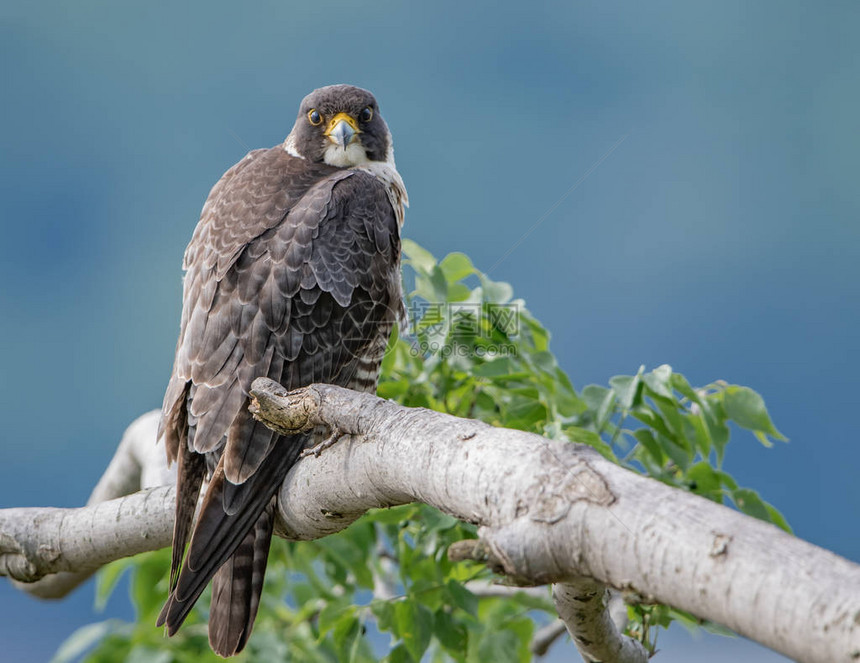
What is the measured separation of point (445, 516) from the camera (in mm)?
2584

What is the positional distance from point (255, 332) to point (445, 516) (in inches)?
34.4

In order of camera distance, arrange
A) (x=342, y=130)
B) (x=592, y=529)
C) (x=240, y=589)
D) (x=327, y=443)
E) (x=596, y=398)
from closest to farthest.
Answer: (x=592, y=529) → (x=327, y=443) → (x=596, y=398) → (x=240, y=589) → (x=342, y=130)

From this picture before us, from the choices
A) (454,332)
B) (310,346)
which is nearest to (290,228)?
(310,346)

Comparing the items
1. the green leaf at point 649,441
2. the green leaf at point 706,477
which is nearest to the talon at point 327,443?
the green leaf at point 649,441

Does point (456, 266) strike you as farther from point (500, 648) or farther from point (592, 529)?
point (592, 529)

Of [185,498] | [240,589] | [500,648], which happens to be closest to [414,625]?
[500,648]

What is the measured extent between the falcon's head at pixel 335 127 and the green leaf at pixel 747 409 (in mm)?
1876

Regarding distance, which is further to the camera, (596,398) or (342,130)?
(342,130)

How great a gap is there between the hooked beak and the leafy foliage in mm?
727

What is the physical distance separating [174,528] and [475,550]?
1.55m

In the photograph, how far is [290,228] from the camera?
297 cm

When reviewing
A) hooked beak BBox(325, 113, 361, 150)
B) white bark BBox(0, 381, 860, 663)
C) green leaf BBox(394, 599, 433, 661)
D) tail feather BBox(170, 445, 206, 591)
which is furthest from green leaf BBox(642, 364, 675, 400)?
hooked beak BBox(325, 113, 361, 150)

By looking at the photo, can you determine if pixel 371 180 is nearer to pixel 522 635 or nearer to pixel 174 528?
pixel 174 528

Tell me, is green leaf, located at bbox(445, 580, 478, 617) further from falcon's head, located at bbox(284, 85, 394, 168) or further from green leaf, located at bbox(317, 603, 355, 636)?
falcon's head, located at bbox(284, 85, 394, 168)
